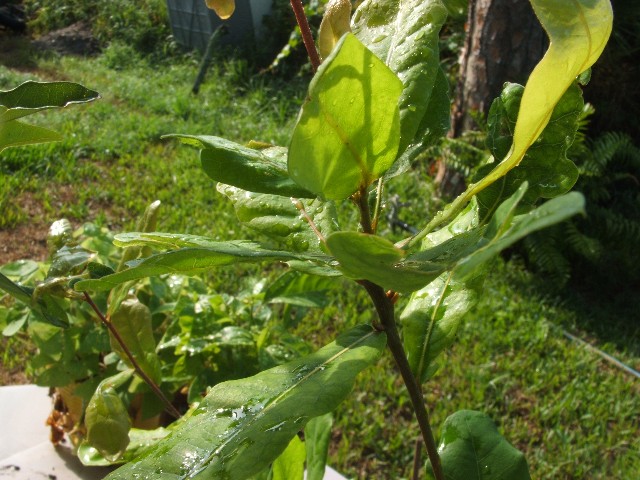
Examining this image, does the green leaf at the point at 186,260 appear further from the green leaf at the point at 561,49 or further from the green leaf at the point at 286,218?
the green leaf at the point at 561,49

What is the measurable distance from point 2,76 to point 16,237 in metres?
3.49

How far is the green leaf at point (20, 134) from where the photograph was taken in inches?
32.4

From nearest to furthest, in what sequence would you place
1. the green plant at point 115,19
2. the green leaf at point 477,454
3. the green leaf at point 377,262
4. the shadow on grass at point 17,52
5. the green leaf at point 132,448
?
1. the green leaf at point 377,262
2. the green leaf at point 477,454
3. the green leaf at point 132,448
4. the shadow on grass at point 17,52
5. the green plant at point 115,19

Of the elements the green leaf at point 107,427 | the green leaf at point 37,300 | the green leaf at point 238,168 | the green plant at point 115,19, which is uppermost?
the green leaf at point 238,168

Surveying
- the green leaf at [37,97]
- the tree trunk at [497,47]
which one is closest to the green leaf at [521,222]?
the green leaf at [37,97]

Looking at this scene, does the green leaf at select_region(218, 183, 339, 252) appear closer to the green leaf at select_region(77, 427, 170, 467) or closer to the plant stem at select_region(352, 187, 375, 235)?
the plant stem at select_region(352, 187, 375, 235)

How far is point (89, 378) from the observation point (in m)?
1.89

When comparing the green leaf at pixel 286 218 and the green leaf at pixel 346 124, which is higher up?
the green leaf at pixel 346 124

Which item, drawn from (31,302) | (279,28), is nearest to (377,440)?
(31,302)

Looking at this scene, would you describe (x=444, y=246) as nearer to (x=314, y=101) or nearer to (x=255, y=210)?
(x=314, y=101)

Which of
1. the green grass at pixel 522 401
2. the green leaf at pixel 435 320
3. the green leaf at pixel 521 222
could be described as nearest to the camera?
the green leaf at pixel 521 222

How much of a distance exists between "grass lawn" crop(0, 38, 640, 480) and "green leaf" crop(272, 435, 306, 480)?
1610 mm

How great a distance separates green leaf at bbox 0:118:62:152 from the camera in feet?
2.70

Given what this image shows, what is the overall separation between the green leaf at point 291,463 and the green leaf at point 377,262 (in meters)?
0.67
